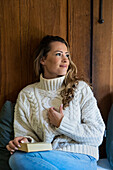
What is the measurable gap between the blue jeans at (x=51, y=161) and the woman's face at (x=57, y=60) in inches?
21.5

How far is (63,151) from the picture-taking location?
1.25 metres

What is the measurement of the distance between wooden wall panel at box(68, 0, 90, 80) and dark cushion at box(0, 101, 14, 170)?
626 millimetres

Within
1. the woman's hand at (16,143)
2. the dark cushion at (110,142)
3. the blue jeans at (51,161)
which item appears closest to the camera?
the blue jeans at (51,161)

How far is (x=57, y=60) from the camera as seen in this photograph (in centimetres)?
141

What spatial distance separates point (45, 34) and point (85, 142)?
87 cm

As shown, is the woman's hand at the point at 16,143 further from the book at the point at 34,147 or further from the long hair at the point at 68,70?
the long hair at the point at 68,70

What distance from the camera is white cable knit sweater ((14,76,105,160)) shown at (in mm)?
1277

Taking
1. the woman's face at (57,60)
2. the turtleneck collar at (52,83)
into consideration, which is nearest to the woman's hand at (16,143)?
the turtleneck collar at (52,83)

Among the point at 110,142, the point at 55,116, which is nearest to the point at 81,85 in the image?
the point at 55,116

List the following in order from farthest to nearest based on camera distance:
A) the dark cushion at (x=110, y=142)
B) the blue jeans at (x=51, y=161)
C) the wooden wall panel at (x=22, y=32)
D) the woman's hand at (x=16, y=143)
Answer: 1. the wooden wall panel at (x=22, y=32)
2. the dark cushion at (x=110, y=142)
3. the woman's hand at (x=16, y=143)
4. the blue jeans at (x=51, y=161)

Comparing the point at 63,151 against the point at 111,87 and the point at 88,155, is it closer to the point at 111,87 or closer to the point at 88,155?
the point at 88,155

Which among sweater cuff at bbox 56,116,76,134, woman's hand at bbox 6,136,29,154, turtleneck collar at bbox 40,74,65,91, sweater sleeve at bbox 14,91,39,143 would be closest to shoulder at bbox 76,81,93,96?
turtleneck collar at bbox 40,74,65,91

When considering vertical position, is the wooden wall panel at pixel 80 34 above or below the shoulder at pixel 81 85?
above

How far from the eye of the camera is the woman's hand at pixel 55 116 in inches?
50.7
